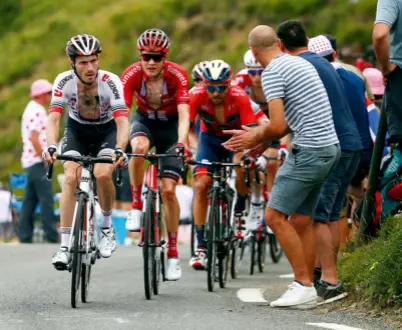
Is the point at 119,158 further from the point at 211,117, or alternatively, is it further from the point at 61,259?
the point at 211,117

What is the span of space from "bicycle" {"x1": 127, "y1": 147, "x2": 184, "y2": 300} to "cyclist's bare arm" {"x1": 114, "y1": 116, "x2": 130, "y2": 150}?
0.49 metres

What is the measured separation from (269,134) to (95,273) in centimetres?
487

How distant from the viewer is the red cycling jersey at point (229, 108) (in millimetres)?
15266

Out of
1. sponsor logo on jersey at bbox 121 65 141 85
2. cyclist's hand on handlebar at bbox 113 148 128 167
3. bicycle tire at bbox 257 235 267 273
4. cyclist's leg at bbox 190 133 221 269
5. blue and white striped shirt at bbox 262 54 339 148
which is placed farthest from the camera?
bicycle tire at bbox 257 235 267 273

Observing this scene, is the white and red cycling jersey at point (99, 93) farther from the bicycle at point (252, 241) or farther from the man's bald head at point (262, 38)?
the bicycle at point (252, 241)

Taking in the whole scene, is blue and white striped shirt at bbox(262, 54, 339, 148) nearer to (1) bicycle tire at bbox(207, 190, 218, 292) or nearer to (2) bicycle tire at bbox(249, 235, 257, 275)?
(1) bicycle tire at bbox(207, 190, 218, 292)

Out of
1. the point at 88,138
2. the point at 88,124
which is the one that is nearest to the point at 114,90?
the point at 88,124

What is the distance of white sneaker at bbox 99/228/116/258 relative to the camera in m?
13.1

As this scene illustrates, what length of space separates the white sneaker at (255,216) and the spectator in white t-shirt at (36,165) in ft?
16.6

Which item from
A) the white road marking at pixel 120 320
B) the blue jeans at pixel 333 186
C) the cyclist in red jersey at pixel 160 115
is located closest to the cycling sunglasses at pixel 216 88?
the cyclist in red jersey at pixel 160 115

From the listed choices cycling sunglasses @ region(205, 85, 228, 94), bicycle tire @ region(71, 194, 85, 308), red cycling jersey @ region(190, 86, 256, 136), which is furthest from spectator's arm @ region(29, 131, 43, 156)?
bicycle tire @ region(71, 194, 85, 308)

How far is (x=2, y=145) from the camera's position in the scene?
32.0 metres

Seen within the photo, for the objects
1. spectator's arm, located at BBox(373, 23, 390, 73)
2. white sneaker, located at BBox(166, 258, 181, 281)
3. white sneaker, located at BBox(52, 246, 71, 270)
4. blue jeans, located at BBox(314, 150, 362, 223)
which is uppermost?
spectator's arm, located at BBox(373, 23, 390, 73)

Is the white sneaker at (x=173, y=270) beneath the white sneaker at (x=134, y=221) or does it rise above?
beneath
